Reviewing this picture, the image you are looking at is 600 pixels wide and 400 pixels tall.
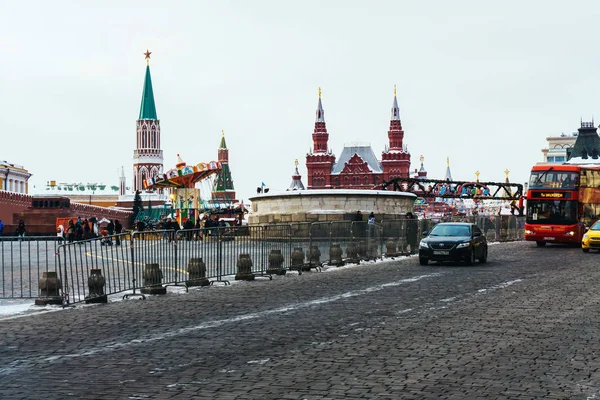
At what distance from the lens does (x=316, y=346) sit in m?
9.82

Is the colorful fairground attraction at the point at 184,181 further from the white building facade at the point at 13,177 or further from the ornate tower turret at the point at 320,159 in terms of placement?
the ornate tower turret at the point at 320,159

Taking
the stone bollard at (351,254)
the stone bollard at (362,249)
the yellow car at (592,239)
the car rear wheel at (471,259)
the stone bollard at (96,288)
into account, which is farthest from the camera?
the yellow car at (592,239)

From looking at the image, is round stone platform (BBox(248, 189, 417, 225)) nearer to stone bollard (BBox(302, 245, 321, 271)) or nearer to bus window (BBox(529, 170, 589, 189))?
bus window (BBox(529, 170, 589, 189))

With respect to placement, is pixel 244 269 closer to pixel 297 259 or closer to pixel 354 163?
pixel 297 259

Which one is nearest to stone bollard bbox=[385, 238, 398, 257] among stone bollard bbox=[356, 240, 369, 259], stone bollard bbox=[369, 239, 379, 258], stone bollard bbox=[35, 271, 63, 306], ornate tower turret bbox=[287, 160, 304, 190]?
stone bollard bbox=[369, 239, 379, 258]

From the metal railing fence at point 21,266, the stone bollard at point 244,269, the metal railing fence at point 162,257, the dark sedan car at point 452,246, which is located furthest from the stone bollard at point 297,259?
the metal railing fence at point 21,266

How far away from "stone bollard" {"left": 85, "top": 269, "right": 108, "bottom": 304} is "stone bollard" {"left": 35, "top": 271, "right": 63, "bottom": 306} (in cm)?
53

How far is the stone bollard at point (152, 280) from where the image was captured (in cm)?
1709

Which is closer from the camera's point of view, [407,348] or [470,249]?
[407,348]

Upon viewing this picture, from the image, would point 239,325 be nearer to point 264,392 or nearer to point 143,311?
point 143,311

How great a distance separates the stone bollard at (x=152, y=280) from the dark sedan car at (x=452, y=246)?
10093 millimetres

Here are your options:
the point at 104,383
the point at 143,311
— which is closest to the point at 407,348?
the point at 104,383

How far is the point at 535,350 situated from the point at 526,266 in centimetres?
1559

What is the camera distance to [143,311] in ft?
45.6
